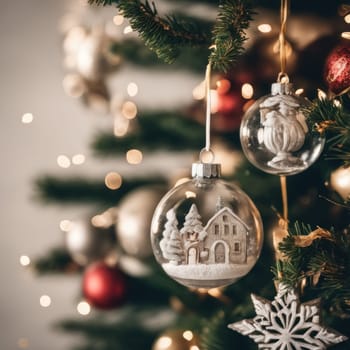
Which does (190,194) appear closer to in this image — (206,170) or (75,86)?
(206,170)

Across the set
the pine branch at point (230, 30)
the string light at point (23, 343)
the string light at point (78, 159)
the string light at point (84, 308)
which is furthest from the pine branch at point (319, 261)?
the string light at point (23, 343)

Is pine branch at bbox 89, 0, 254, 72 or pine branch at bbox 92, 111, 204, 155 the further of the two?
pine branch at bbox 92, 111, 204, 155

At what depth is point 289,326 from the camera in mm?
886

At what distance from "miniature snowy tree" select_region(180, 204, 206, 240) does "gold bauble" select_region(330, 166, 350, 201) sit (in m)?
0.30

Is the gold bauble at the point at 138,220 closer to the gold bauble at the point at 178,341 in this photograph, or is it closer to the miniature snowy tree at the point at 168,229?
the gold bauble at the point at 178,341

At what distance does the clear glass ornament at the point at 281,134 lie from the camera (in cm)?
83

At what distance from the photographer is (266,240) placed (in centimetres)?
119

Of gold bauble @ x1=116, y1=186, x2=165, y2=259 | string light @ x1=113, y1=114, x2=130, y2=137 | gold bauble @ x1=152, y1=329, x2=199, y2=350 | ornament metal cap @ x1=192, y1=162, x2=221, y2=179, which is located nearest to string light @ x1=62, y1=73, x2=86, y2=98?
string light @ x1=113, y1=114, x2=130, y2=137

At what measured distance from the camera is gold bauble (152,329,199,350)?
47.9 inches

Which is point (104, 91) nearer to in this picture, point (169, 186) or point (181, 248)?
point (169, 186)

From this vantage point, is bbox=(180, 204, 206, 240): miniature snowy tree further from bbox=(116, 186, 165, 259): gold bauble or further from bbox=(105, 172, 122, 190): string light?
bbox=(105, 172, 122, 190): string light

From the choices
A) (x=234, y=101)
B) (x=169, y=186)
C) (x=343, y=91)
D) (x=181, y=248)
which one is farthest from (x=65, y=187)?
(x=343, y=91)

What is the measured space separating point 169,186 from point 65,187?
8.7 inches

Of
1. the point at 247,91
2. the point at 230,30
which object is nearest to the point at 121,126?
the point at 247,91
